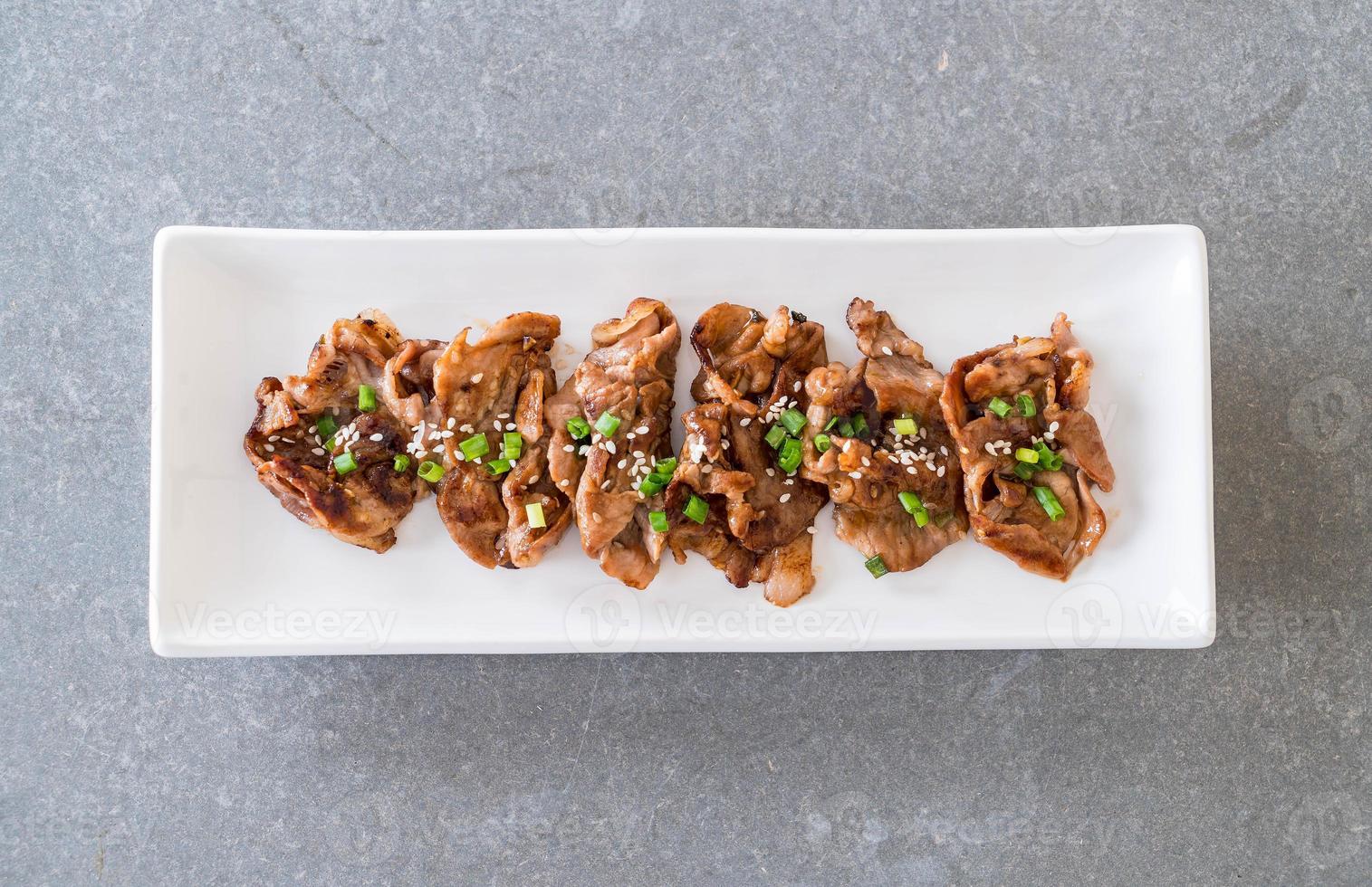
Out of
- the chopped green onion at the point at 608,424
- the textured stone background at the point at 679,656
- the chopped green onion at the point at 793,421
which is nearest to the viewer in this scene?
the chopped green onion at the point at 608,424

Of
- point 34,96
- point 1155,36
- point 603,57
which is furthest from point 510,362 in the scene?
point 1155,36

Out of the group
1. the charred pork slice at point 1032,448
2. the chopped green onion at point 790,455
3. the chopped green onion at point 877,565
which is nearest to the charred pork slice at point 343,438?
the chopped green onion at point 790,455

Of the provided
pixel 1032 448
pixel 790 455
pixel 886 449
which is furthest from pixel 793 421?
pixel 1032 448

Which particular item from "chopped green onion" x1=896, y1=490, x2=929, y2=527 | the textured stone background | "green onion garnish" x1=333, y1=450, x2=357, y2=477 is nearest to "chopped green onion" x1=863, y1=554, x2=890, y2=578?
"chopped green onion" x1=896, y1=490, x2=929, y2=527

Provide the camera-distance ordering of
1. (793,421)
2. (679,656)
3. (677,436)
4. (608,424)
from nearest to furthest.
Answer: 1. (608,424)
2. (793,421)
3. (677,436)
4. (679,656)

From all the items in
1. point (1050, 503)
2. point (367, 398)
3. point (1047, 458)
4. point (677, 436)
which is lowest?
point (1050, 503)

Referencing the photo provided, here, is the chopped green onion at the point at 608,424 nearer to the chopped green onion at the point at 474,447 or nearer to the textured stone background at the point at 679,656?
the chopped green onion at the point at 474,447

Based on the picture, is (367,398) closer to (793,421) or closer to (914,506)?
(793,421)
